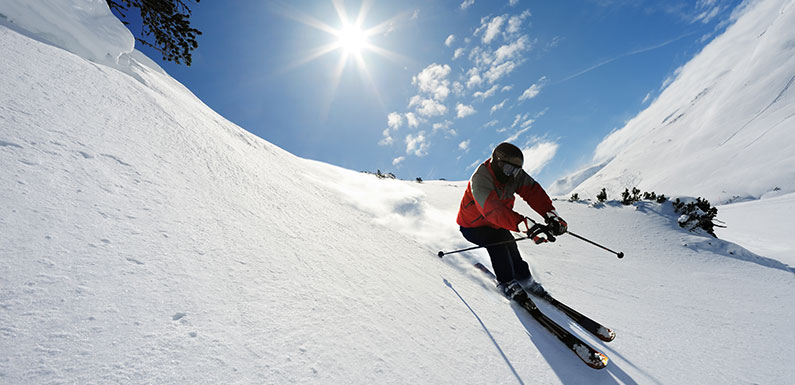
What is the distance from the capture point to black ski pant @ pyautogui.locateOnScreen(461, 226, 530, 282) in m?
3.10

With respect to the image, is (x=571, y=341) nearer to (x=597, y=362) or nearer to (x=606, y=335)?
(x=597, y=362)

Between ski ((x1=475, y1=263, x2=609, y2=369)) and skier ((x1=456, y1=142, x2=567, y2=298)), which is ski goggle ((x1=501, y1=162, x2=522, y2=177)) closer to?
skier ((x1=456, y1=142, x2=567, y2=298))

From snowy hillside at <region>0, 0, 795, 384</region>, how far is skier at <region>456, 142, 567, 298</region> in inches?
13.9

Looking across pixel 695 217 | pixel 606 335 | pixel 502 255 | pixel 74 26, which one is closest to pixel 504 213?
pixel 502 255

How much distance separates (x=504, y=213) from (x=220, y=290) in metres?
2.73

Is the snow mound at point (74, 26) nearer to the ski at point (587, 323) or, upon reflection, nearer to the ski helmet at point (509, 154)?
the ski helmet at point (509, 154)

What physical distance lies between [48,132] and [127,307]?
1375mm

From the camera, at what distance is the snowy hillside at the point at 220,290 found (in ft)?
2.75

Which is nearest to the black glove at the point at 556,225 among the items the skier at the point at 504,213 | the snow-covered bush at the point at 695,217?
the skier at the point at 504,213

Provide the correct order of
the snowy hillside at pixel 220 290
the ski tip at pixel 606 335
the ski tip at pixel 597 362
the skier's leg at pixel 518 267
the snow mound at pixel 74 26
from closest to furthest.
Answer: the snowy hillside at pixel 220 290 → the ski tip at pixel 597 362 → the ski tip at pixel 606 335 → the snow mound at pixel 74 26 → the skier's leg at pixel 518 267

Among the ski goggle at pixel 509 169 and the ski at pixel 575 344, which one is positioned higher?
the ski goggle at pixel 509 169

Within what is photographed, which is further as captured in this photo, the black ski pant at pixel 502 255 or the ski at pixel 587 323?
the black ski pant at pixel 502 255

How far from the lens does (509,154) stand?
3293 millimetres

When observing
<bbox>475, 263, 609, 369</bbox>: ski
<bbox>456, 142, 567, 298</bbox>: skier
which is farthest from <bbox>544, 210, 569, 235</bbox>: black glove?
<bbox>475, 263, 609, 369</bbox>: ski
